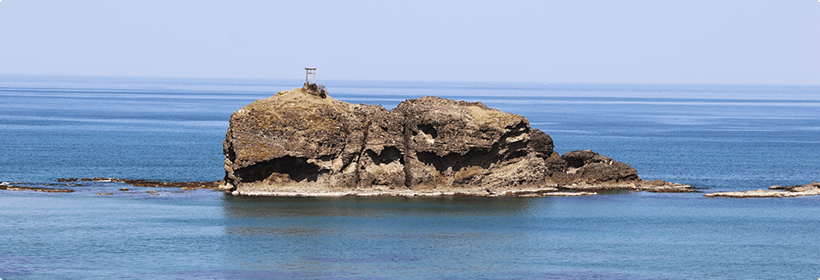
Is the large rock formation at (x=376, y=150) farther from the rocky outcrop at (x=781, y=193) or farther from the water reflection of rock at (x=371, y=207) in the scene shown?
the rocky outcrop at (x=781, y=193)

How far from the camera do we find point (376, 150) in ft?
273

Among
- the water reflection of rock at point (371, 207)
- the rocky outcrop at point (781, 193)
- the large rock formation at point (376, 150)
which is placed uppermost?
the large rock formation at point (376, 150)

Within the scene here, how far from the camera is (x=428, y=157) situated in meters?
83.8

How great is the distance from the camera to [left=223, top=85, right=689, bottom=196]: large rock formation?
80.1 meters

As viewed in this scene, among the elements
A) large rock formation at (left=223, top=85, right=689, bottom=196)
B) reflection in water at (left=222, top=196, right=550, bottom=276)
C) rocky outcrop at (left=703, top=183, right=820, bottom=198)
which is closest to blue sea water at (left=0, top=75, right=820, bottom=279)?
reflection in water at (left=222, top=196, right=550, bottom=276)

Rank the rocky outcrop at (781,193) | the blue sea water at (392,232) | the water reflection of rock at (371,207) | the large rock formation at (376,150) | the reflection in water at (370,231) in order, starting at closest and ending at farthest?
1. the blue sea water at (392,232)
2. the reflection in water at (370,231)
3. the water reflection of rock at (371,207)
4. the large rock formation at (376,150)
5. the rocky outcrop at (781,193)

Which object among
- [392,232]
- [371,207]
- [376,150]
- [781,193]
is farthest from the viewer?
[781,193]

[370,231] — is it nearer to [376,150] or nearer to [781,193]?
[376,150]

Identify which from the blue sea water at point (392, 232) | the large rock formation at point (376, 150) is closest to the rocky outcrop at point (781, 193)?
the blue sea water at point (392, 232)

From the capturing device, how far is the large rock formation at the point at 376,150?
263 feet

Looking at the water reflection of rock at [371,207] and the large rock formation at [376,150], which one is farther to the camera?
the large rock formation at [376,150]

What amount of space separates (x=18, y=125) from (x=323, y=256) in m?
125

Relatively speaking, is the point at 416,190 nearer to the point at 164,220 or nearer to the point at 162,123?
the point at 164,220

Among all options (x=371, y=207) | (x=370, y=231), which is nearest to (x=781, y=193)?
(x=371, y=207)
